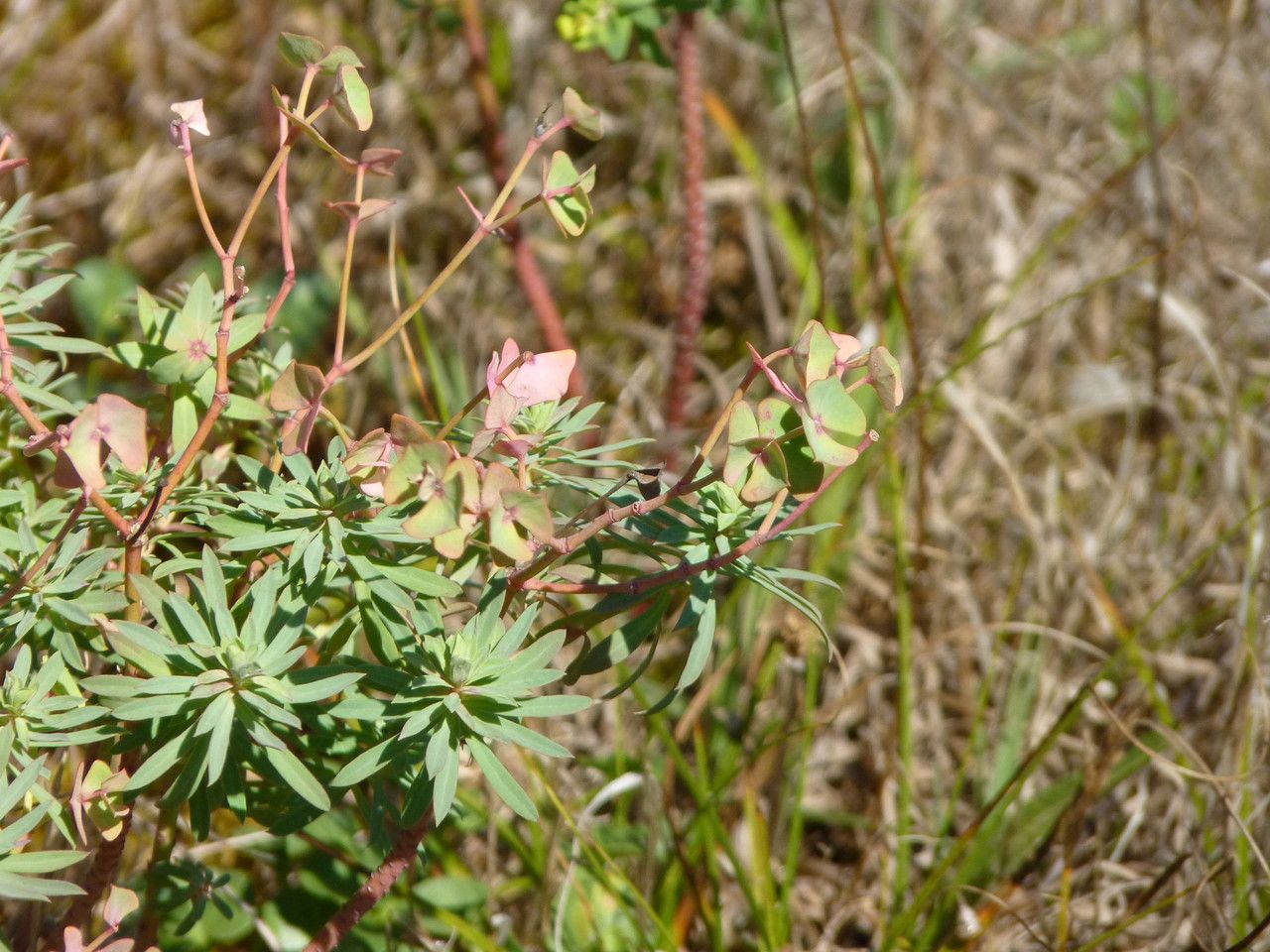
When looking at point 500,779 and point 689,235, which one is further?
point 689,235

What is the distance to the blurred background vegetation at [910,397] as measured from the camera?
1595 mm

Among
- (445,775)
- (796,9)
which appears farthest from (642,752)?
(796,9)

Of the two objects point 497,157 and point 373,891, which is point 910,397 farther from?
point 373,891

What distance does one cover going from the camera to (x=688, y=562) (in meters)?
1.01

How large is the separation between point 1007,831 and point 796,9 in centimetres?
199

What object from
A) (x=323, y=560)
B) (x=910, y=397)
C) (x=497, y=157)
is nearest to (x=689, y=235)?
(x=497, y=157)

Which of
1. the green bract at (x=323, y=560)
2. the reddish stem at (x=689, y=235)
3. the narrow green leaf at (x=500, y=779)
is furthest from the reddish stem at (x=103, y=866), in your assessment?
the reddish stem at (x=689, y=235)

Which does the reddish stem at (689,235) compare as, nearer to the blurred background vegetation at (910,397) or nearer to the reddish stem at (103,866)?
the blurred background vegetation at (910,397)

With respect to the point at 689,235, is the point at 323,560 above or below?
above

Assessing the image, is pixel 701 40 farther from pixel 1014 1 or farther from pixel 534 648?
pixel 534 648

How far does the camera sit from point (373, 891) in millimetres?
1123

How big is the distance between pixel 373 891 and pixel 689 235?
114 centimetres

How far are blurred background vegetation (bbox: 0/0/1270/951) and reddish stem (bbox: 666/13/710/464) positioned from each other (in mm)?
120

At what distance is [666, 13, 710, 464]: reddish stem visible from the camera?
1.80m
